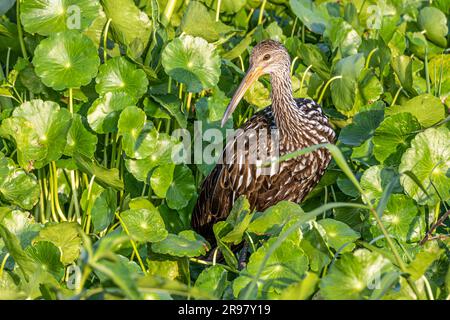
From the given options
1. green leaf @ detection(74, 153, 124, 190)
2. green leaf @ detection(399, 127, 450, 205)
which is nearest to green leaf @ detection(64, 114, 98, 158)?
green leaf @ detection(74, 153, 124, 190)

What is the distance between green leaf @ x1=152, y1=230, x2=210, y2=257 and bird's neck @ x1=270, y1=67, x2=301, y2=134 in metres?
0.91

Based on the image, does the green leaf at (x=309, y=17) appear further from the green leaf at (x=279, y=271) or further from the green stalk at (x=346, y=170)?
the green stalk at (x=346, y=170)

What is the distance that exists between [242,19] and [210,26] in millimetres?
1245

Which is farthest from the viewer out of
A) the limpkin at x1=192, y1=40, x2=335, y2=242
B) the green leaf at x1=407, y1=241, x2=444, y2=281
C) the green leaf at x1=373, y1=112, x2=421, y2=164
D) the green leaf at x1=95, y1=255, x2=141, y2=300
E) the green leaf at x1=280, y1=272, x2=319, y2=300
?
the limpkin at x1=192, y1=40, x2=335, y2=242

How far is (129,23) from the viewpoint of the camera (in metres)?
5.31

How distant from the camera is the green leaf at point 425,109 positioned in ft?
17.0

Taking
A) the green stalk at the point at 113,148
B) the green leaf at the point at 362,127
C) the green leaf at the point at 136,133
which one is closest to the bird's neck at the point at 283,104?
the green leaf at the point at 362,127

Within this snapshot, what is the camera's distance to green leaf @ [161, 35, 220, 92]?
5195 millimetres

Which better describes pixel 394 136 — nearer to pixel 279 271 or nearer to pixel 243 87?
pixel 243 87

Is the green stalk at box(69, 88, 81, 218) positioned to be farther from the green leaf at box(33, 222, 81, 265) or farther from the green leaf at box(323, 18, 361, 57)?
the green leaf at box(323, 18, 361, 57)

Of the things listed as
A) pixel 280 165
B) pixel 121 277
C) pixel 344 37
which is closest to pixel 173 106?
pixel 280 165

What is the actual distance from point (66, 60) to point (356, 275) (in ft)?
6.93
